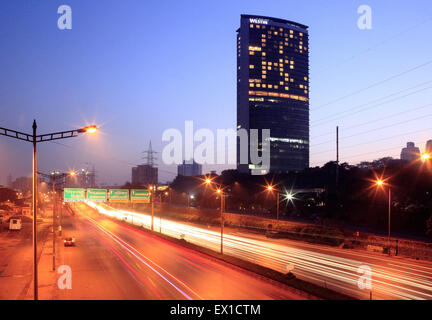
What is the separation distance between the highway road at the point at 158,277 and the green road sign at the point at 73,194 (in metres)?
6.28

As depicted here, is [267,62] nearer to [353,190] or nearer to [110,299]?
[353,190]

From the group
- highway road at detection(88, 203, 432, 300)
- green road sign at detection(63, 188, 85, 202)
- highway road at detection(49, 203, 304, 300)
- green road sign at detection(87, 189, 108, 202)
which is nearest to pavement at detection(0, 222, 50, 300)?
highway road at detection(49, 203, 304, 300)

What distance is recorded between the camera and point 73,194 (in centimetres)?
3981

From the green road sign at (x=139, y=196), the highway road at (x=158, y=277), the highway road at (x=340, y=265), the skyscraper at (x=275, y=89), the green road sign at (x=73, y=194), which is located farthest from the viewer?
the skyscraper at (x=275, y=89)

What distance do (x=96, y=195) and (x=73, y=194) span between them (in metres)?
2.68

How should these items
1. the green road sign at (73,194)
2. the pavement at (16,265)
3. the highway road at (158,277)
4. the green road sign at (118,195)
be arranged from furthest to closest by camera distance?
the green road sign at (118,195)
the green road sign at (73,194)
the pavement at (16,265)
the highway road at (158,277)

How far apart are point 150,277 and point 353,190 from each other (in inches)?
1922

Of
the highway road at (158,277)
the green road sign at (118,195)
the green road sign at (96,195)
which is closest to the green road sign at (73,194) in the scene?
the green road sign at (96,195)

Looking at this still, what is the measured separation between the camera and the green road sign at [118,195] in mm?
41375

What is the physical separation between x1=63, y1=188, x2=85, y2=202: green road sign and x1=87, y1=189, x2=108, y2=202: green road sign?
90 centimetres

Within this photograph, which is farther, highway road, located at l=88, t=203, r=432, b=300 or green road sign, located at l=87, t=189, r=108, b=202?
green road sign, located at l=87, t=189, r=108, b=202

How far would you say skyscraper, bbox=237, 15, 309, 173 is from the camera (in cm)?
17875

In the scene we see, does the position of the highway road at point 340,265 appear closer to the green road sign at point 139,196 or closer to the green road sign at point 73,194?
the green road sign at point 139,196

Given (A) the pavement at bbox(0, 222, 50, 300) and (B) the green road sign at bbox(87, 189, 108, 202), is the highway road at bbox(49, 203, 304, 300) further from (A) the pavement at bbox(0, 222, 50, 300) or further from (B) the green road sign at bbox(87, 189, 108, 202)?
(B) the green road sign at bbox(87, 189, 108, 202)
